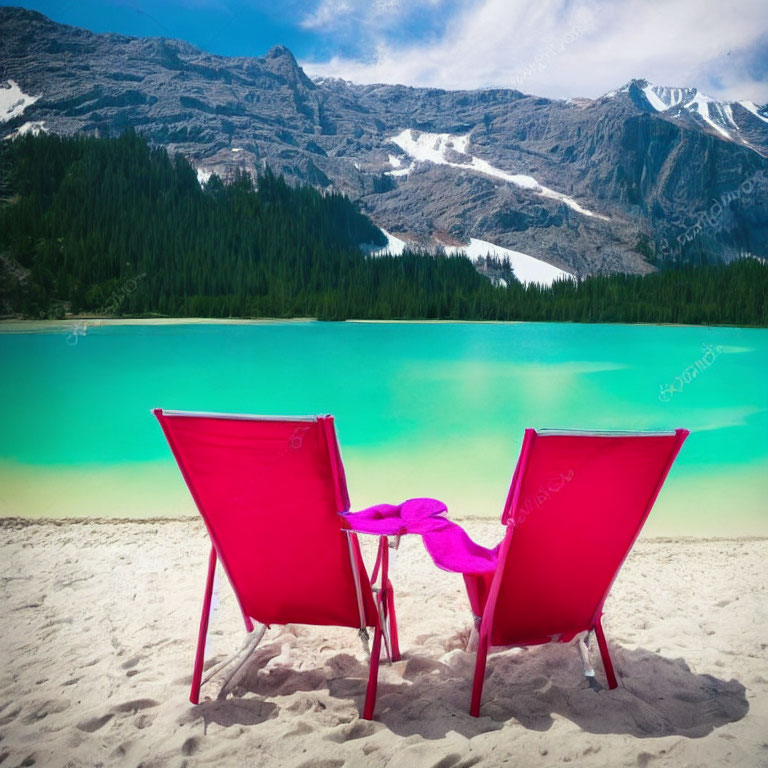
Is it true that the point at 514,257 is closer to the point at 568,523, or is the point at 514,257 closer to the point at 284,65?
the point at 284,65

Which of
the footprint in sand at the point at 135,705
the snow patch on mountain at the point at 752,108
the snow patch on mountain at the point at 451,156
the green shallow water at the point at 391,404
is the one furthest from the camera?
the snow patch on mountain at the point at 451,156

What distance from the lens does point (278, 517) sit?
5.79 feet

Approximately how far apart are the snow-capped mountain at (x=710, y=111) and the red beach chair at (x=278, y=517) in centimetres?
8085

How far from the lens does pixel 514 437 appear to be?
8242mm

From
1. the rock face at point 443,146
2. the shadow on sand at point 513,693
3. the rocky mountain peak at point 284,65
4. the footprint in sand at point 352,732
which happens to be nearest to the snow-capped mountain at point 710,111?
the rock face at point 443,146

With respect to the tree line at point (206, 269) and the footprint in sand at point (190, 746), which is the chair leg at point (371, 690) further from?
the tree line at point (206, 269)

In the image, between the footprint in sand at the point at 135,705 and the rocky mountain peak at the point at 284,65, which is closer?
the footprint in sand at the point at 135,705

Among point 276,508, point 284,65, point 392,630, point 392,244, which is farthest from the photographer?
point 284,65

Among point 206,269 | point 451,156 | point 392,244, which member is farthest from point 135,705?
point 451,156

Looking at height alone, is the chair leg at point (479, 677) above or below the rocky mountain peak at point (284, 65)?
below

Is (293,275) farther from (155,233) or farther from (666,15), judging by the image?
(666,15)

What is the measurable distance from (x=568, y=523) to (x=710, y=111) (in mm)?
88875

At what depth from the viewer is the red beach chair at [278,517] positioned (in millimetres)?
1655

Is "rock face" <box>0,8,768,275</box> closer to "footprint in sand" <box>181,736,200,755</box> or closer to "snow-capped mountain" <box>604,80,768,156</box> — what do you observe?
"snow-capped mountain" <box>604,80,768,156</box>
